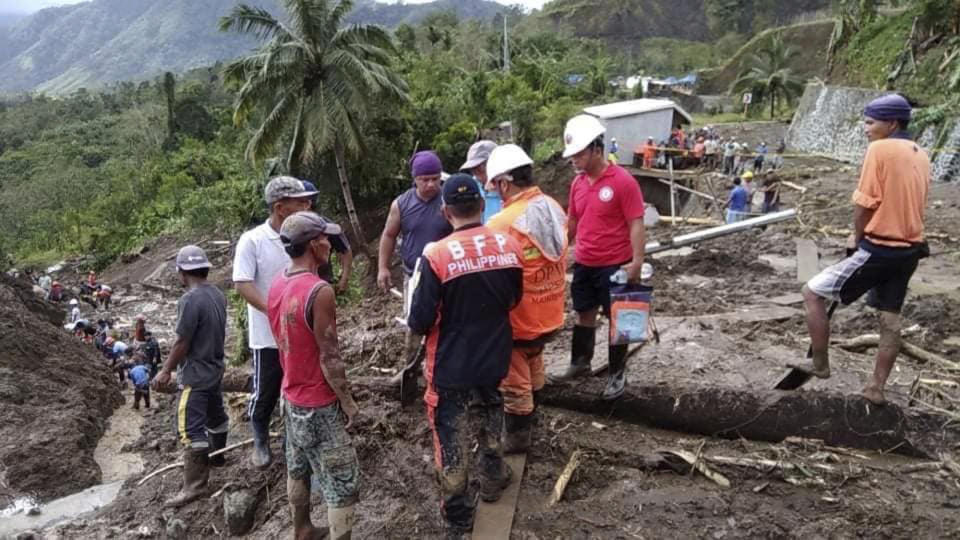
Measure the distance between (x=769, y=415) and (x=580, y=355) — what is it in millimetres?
1339

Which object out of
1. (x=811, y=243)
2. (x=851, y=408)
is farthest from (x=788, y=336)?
(x=811, y=243)

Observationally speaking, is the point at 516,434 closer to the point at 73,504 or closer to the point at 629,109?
the point at 73,504

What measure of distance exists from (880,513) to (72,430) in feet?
34.5

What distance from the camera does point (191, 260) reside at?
4.62 metres

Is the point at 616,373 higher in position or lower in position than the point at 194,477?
higher

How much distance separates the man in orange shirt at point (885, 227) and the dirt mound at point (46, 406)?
326 inches

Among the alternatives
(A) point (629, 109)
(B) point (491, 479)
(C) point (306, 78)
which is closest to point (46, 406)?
(B) point (491, 479)

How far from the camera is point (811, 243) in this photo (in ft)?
35.7

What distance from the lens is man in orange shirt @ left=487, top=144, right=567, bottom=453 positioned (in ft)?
12.4

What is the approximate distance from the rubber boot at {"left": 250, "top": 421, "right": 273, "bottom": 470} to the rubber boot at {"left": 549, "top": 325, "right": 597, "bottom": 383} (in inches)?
82.6

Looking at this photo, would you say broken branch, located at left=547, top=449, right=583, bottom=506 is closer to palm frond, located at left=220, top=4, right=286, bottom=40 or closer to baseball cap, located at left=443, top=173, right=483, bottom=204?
baseball cap, located at left=443, top=173, right=483, bottom=204

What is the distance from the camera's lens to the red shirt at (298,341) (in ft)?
10.8

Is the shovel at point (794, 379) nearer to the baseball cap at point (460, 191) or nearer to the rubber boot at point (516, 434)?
the rubber boot at point (516, 434)

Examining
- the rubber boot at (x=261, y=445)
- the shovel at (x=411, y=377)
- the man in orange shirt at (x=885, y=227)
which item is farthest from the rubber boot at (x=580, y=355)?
the rubber boot at (x=261, y=445)
